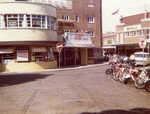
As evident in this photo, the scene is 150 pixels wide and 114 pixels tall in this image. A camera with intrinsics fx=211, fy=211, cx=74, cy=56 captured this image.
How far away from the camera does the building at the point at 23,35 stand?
23578mm

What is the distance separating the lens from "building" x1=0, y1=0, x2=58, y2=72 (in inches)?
928

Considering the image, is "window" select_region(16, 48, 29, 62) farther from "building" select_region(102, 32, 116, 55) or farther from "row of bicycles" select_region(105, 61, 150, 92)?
"building" select_region(102, 32, 116, 55)

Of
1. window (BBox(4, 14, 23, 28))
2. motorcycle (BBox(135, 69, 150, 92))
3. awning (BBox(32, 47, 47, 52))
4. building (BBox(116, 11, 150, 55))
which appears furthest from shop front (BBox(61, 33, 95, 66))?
motorcycle (BBox(135, 69, 150, 92))

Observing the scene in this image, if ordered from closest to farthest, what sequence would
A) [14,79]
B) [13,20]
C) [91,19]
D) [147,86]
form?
[147,86]
[14,79]
[13,20]
[91,19]

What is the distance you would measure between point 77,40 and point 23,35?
9269mm

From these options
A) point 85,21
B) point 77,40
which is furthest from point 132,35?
point 77,40

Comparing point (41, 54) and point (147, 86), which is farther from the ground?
point (41, 54)

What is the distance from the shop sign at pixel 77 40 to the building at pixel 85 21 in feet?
7.09

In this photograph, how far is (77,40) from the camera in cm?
3059

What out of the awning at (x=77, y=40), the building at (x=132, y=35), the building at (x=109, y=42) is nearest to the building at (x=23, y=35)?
the awning at (x=77, y=40)

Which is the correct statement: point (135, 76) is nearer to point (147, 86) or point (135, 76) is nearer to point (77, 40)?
point (147, 86)

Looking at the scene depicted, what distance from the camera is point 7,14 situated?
934 inches

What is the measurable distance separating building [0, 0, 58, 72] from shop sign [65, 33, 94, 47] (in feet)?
16.9

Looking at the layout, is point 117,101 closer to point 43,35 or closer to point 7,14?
point 43,35
